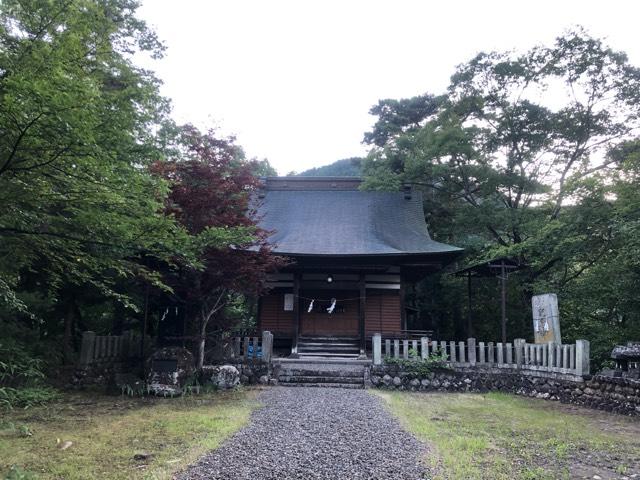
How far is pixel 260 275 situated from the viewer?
10.1 m

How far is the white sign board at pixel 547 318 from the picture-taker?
1020 centimetres

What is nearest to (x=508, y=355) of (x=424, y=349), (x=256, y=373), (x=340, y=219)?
(x=424, y=349)

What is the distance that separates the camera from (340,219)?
18250 millimetres

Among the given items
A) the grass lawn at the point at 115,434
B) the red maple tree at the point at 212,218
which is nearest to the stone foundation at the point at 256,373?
the red maple tree at the point at 212,218

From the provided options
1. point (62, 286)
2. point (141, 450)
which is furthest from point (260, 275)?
point (141, 450)

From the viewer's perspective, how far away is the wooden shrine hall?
48.3ft

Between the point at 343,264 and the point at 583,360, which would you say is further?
the point at 343,264

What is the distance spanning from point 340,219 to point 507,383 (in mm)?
9255

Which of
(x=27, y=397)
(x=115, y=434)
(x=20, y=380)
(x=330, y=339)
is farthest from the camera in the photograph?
(x=330, y=339)

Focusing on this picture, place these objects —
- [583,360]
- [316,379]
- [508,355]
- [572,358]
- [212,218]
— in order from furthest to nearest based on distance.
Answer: [508,355] < [316,379] < [212,218] < [572,358] < [583,360]

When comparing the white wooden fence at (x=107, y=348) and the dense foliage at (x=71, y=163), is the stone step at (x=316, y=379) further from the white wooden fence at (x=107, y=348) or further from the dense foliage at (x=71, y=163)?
the white wooden fence at (x=107, y=348)

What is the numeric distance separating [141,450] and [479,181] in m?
15.2

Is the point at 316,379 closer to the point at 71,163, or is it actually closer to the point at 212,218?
the point at 212,218

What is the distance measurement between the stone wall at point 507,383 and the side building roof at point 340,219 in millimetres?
4184
